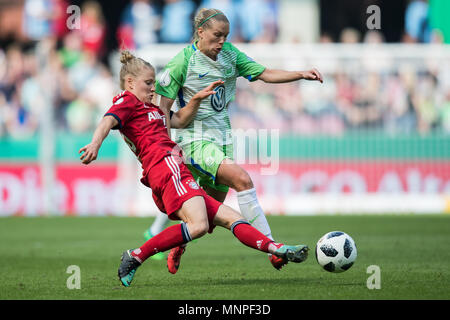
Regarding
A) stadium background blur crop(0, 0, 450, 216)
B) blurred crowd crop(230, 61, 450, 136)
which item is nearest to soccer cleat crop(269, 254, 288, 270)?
stadium background blur crop(0, 0, 450, 216)

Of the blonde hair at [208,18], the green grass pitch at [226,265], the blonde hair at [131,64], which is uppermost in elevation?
the blonde hair at [208,18]

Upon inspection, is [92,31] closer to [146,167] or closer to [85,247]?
[85,247]

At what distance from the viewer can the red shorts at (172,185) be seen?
6.24 metres

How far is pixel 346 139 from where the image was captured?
54.6 ft

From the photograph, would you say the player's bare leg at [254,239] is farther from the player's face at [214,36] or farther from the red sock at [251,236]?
the player's face at [214,36]

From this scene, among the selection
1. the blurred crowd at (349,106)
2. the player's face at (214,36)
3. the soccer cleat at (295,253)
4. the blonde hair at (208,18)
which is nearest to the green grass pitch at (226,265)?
the soccer cleat at (295,253)

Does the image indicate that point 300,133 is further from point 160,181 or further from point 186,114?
point 160,181

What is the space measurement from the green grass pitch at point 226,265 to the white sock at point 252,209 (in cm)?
44

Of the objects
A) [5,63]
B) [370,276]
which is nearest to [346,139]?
[5,63]

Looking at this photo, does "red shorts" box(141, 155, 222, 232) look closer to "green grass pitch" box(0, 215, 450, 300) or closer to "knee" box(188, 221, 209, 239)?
"knee" box(188, 221, 209, 239)

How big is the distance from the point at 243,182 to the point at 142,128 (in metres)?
1.11

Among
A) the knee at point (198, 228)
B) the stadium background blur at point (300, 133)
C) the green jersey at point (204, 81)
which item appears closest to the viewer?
the knee at point (198, 228)

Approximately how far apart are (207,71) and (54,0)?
13.3m

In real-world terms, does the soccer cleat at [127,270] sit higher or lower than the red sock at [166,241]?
lower
